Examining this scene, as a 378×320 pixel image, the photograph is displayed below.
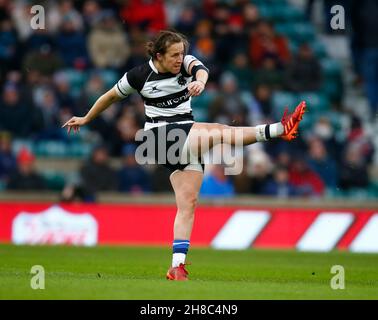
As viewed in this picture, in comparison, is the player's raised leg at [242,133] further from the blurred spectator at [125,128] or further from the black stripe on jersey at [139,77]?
the blurred spectator at [125,128]

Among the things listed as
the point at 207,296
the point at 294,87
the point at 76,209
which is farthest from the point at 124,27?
the point at 207,296

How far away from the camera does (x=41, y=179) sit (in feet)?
71.0

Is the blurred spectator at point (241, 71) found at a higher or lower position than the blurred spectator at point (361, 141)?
higher

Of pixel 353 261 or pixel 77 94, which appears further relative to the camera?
pixel 77 94

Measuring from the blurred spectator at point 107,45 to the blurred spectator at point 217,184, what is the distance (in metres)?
4.02

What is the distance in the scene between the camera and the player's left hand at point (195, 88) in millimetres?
11008

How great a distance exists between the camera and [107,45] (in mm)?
24344

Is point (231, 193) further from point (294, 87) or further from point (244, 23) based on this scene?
point (244, 23)

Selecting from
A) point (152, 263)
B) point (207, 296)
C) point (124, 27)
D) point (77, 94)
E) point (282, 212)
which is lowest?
point (207, 296)

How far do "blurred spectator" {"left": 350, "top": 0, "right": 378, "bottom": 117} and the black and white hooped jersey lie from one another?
1326 cm

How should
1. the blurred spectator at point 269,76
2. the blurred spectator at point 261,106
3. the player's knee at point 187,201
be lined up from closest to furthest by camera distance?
the player's knee at point 187,201 → the blurred spectator at point 261,106 → the blurred spectator at point 269,76

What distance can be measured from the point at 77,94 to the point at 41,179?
271cm

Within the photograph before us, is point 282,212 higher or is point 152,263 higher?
point 282,212

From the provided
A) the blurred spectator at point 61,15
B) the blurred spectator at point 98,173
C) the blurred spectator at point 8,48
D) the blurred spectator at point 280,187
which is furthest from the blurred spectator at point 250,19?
the blurred spectator at point 98,173
